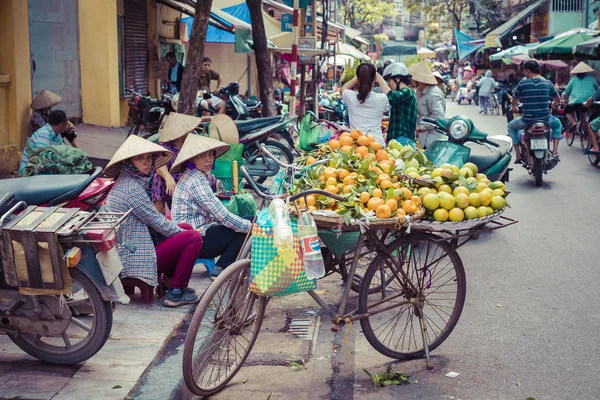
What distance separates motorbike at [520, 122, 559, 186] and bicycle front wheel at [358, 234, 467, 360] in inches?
271

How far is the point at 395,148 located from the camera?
20.1 ft

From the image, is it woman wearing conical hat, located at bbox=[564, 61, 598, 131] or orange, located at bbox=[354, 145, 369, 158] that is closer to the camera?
orange, located at bbox=[354, 145, 369, 158]

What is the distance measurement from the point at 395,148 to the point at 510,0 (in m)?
48.3

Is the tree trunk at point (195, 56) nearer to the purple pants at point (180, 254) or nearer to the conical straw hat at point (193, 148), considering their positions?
the conical straw hat at point (193, 148)

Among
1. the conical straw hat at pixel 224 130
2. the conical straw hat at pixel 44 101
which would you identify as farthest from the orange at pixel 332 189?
the conical straw hat at pixel 44 101

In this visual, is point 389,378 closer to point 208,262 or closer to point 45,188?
point 208,262

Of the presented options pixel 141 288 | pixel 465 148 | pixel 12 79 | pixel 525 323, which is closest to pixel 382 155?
pixel 525 323

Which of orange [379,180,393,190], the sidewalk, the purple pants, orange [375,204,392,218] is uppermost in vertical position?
orange [379,180,393,190]

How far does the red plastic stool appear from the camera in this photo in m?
5.50

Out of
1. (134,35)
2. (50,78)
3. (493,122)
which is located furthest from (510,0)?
(50,78)

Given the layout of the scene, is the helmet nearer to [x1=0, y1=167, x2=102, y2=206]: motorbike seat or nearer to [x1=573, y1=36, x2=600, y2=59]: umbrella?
[x1=0, y1=167, x2=102, y2=206]: motorbike seat

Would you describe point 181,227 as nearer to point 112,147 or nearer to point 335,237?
point 335,237

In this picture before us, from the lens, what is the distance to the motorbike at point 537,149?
1153 centimetres

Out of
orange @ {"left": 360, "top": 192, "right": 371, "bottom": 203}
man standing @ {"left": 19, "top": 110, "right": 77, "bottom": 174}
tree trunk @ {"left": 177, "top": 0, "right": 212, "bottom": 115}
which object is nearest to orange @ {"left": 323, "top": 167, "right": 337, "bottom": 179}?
orange @ {"left": 360, "top": 192, "right": 371, "bottom": 203}
